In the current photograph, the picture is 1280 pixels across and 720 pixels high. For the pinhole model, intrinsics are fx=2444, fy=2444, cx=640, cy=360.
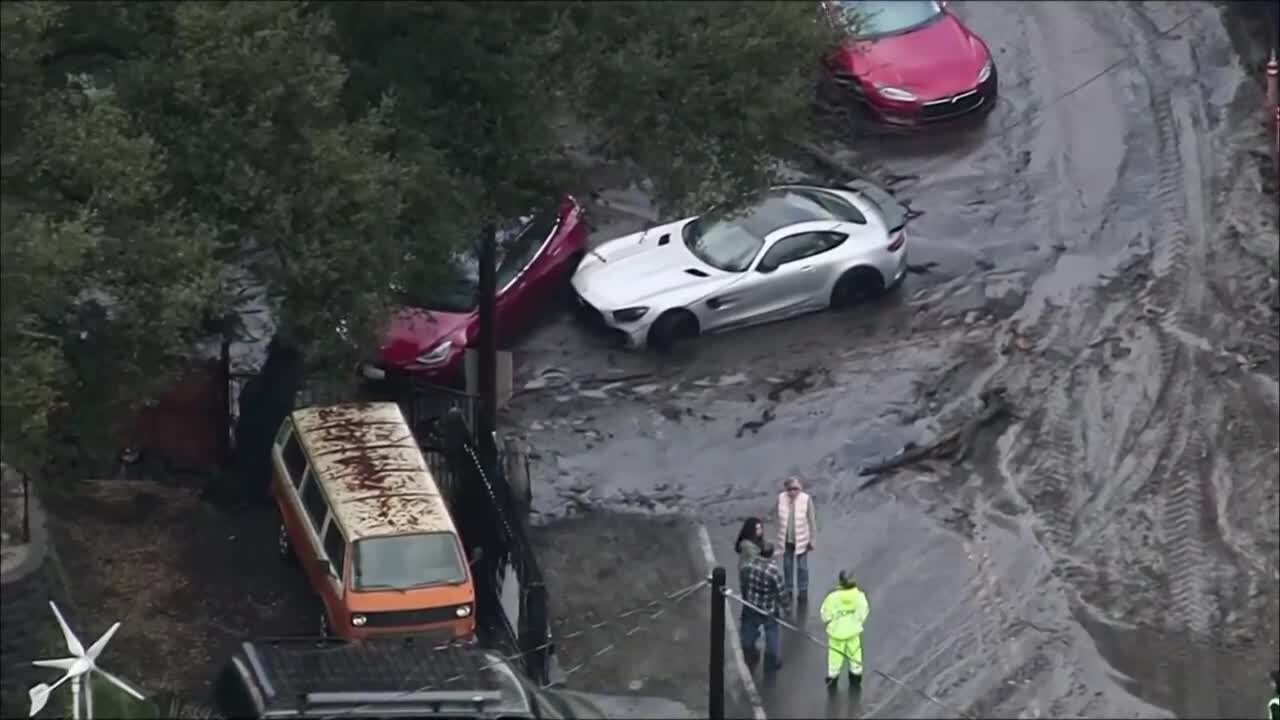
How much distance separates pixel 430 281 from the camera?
2169 centimetres

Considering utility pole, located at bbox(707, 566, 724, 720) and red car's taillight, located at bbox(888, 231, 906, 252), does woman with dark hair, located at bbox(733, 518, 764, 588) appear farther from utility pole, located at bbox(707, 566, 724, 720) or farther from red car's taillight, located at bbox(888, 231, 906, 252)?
red car's taillight, located at bbox(888, 231, 906, 252)

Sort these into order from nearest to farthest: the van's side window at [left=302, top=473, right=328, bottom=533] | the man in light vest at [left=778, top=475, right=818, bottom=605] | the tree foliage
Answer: the tree foliage → the van's side window at [left=302, top=473, right=328, bottom=533] → the man in light vest at [left=778, top=475, right=818, bottom=605]

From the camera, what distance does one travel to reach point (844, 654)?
20969 mm

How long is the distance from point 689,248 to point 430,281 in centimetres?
573

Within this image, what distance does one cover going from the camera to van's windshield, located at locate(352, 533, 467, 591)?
2072 centimetres

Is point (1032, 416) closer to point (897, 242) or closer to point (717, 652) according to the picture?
point (897, 242)

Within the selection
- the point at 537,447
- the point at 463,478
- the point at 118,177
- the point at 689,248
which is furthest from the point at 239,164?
the point at 689,248

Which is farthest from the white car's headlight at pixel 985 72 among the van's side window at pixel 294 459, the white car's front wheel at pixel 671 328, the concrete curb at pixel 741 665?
the van's side window at pixel 294 459

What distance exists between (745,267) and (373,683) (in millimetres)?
9574

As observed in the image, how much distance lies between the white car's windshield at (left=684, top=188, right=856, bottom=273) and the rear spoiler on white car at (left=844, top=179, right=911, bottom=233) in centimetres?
42

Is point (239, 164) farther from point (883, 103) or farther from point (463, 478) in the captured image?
point (883, 103)

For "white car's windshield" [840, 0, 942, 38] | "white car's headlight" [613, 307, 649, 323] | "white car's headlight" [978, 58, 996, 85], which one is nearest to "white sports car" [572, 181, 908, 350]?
"white car's headlight" [613, 307, 649, 323]

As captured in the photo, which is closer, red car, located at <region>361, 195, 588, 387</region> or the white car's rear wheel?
red car, located at <region>361, 195, 588, 387</region>

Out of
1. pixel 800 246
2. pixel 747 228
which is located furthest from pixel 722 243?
pixel 800 246
